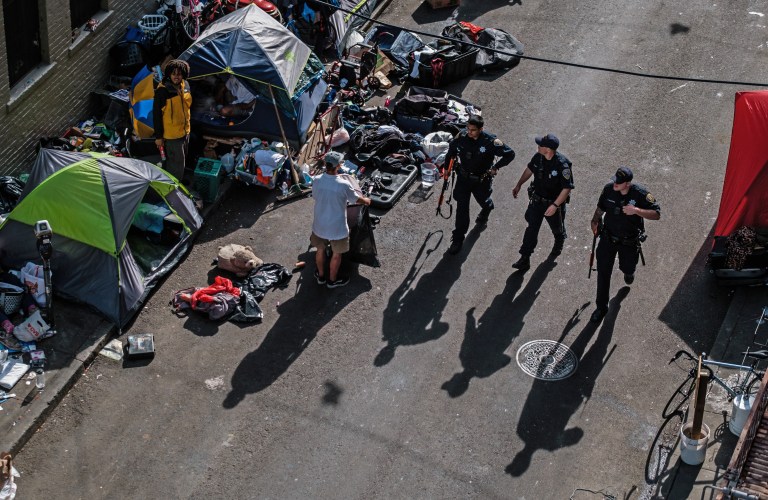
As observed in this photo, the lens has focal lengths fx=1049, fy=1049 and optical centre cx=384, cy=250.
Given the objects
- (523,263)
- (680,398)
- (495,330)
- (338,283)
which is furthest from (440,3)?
(680,398)

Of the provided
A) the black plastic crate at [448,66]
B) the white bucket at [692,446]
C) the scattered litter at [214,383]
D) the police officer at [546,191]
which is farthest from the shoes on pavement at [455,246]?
the black plastic crate at [448,66]

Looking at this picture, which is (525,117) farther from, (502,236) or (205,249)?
(205,249)

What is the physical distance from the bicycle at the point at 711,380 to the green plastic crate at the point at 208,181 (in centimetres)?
666

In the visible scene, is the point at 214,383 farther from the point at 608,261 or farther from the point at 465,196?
the point at 608,261

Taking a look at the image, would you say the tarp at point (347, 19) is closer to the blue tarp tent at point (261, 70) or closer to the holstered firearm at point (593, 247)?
the blue tarp tent at point (261, 70)

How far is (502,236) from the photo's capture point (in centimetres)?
1455

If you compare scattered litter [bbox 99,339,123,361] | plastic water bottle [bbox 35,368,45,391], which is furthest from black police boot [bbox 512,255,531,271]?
plastic water bottle [bbox 35,368,45,391]

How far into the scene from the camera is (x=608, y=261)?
41.6 ft

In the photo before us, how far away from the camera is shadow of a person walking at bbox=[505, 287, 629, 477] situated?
1152 cm

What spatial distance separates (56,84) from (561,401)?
332 inches

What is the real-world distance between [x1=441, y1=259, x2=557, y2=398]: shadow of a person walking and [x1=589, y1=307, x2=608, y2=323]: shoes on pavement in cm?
80

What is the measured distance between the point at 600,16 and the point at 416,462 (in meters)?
12.0

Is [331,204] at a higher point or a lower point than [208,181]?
higher

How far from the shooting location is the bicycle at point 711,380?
11.2 m
